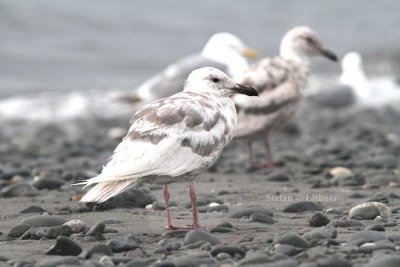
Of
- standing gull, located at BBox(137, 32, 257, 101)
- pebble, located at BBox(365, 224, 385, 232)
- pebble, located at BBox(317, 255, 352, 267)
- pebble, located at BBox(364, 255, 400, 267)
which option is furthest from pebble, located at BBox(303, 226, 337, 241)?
standing gull, located at BBox(137, 32, 257, 101)

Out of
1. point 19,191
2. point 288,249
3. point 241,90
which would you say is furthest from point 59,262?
point 19,191

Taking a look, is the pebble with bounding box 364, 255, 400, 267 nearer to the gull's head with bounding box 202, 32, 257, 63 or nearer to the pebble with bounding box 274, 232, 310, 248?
the pebble with bounding box 274, 232, 310, 248

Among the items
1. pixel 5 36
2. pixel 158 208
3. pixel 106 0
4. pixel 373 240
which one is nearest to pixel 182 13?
pixel 106 0

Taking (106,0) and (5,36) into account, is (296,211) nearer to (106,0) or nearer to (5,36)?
(5,36)

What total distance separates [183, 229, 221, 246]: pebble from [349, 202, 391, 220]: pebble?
1295 millimetres

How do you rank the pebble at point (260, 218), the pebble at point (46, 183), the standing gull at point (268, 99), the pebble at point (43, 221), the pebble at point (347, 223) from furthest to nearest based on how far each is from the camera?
the standing gull at point (268, 99), the pebble at point (46, 183), the pebble at point (260, 218), the pebble at point (43, 221), the pebble at point (347, 223)

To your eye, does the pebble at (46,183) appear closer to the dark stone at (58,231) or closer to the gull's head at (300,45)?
the dark stone at (58,231)

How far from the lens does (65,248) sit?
4855mm

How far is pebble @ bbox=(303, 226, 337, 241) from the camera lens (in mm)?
5074

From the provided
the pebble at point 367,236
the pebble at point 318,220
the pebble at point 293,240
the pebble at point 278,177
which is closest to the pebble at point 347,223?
the pebble at point 318,220

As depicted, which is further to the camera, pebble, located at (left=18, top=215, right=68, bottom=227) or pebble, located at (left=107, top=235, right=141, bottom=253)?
pebble, located at (left=18, top=215, right=68, bottom=227)

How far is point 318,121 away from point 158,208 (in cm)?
820

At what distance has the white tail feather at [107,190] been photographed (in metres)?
5.52

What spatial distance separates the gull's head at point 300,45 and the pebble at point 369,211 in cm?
472
